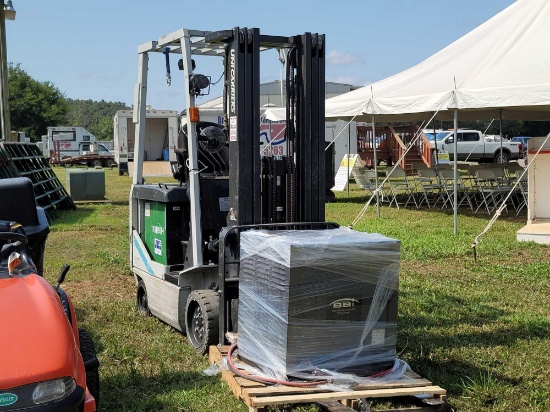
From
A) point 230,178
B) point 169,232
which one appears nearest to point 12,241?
point 230,178

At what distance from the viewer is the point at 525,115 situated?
73.2 feet

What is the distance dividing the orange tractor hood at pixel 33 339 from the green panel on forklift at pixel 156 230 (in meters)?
2.91

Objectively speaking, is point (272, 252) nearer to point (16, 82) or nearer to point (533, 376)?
point (533, 376)

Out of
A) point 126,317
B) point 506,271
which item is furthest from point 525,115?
point 126,317

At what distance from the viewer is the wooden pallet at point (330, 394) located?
15.5 ft

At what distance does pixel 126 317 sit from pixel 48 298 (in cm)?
355

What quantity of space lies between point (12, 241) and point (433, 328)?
3.86 m

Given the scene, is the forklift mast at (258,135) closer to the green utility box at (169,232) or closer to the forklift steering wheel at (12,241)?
the green utility box at (169,232)

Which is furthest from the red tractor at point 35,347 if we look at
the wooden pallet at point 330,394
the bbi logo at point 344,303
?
the bbi logo at point 344,303

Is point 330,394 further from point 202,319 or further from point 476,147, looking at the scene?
point 476,147

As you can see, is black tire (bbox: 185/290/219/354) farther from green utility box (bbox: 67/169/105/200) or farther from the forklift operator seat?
green utility box (bbox: 67/169/105/200)

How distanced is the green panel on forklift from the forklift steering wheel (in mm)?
2370

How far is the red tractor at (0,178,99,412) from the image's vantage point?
3582 mm

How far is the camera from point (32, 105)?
72188 mm
